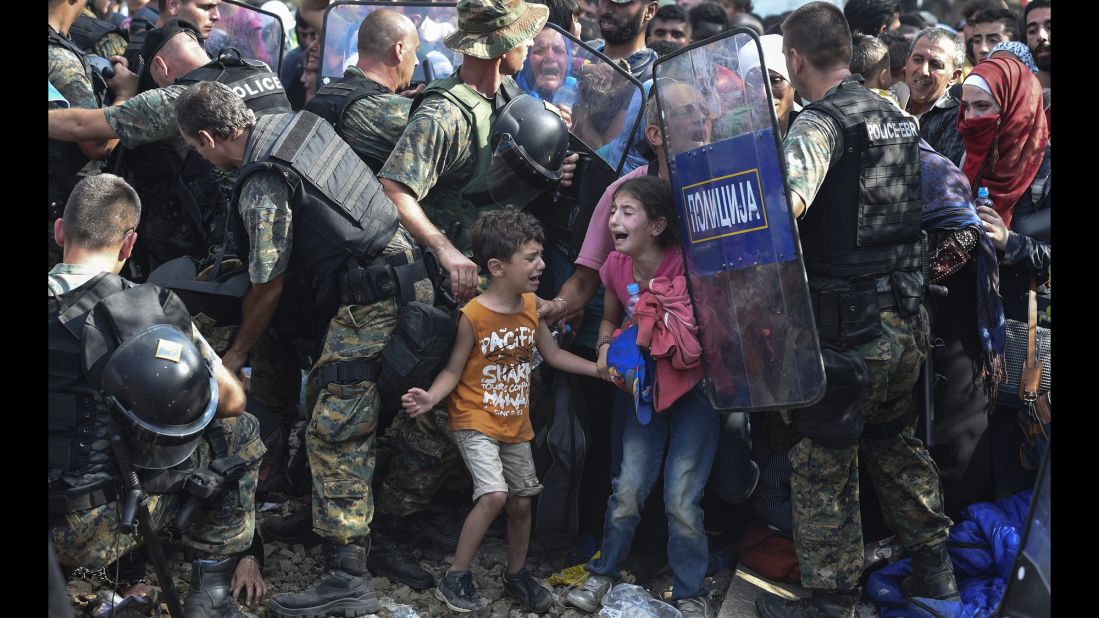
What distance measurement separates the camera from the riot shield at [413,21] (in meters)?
5.16

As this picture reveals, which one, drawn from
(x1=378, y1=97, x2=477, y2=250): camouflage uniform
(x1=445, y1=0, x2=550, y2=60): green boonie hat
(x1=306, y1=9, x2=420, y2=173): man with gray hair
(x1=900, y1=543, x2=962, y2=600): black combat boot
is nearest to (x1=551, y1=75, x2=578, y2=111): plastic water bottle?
(x1=445, y1=0, x2=550, y2=60): green boonie hat

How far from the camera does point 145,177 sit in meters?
4.48

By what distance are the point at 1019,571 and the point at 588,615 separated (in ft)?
6.42

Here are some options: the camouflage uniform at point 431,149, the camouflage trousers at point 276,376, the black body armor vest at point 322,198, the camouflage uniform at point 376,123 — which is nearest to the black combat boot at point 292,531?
the camouflage trousers at point 276,376

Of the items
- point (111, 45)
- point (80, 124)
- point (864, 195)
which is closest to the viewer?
point (864, 195)

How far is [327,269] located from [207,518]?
37.0 inches

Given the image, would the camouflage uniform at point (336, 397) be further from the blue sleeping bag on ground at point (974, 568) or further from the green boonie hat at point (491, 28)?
the blue sleeping bag on ground at point (974, 568)

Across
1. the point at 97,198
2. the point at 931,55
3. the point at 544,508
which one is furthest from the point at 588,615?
the point at 931,55

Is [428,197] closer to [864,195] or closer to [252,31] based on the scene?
[864,195]

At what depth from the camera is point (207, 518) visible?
3430mm

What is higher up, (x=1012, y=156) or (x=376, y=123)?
(x=376, y=123)

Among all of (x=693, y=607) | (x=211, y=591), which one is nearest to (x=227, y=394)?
(x=211, y=591)

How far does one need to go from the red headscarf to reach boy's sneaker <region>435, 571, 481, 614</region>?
8.71 feet

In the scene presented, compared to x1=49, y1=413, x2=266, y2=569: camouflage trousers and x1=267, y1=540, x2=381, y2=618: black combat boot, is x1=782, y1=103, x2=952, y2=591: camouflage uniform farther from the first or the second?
x1=49, y1=413, x2=266, y2=569: camouflage trousers
